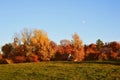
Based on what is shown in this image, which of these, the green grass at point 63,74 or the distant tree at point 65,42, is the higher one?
the distant tree at point 65,42

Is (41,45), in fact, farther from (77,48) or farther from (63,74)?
(63,74)

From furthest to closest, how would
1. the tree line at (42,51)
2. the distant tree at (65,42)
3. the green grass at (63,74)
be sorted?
the distant tree at (65,42)
the tree line at (42,51)
the green grass at (63,74)

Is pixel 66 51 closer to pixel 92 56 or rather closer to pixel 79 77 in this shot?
pixel 92 56

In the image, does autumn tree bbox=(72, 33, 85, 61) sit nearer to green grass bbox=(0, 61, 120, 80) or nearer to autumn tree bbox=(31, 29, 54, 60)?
autumn tree bbox=(31, 29, 54, 60)

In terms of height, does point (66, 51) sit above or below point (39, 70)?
above

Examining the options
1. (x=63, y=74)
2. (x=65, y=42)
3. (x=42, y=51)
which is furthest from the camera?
(x=65, y=42)

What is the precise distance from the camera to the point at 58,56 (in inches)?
4075

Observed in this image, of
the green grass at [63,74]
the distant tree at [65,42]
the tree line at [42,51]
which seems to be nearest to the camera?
the green grass at [63,74]

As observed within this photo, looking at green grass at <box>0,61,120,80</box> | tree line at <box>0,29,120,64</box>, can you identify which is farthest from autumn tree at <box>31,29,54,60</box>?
green grass at <box>0,61,120,80</box>

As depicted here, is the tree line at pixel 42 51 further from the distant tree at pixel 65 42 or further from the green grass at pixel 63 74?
the green grass at pixel 63 74

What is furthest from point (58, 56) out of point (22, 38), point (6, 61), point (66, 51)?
point (6, 61)

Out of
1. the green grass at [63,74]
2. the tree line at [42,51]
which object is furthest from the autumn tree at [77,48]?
the green grass at [63,74]

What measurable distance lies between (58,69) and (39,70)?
3168 millimetres

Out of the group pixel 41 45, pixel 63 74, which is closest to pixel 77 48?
pixel 41 45
